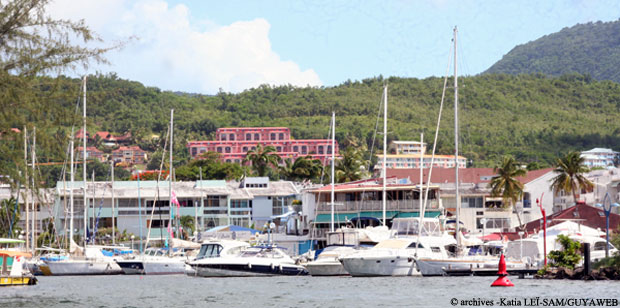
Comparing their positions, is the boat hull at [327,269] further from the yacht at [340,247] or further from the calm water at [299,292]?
the calm water at [299,292]

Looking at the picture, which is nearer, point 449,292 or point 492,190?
point 449,292

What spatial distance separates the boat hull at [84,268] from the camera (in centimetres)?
6328

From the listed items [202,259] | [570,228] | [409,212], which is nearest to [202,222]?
[409,212]

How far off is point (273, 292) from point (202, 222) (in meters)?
52.1

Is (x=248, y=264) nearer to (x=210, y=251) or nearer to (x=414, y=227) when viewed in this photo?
(x=210, y=251)

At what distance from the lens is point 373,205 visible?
72125 mm

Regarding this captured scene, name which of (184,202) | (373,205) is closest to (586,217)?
(373,205)

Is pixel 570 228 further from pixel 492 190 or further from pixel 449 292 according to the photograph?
pixel 492 190

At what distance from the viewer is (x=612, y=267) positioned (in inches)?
1633

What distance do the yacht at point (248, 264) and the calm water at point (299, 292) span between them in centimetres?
223

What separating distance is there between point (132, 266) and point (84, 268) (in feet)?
14.8

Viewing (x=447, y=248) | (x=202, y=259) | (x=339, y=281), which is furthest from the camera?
(x=202, y=259)

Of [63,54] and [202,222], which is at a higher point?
[63,54]

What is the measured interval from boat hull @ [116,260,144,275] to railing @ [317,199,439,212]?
1830 cm
